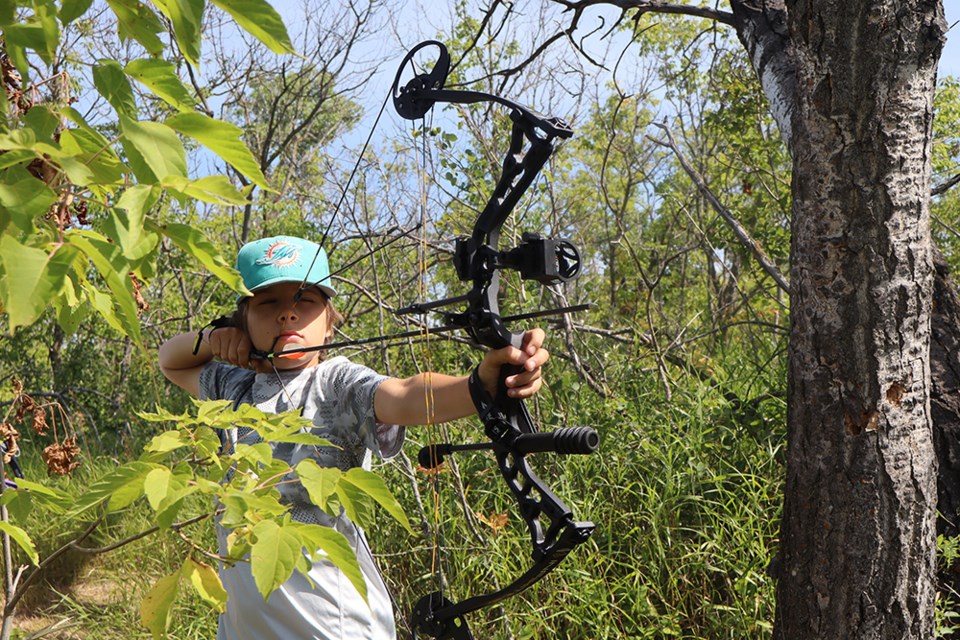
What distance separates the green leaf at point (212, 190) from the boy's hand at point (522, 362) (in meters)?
0.81

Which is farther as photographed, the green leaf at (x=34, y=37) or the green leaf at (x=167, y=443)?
the green leaf at (x=167, y=443)

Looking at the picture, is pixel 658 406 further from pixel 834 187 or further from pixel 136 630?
pixel 136 630

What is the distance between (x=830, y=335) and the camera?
2.48 metres

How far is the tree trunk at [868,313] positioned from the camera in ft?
7.97

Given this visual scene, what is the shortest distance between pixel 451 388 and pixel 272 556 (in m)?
0.77

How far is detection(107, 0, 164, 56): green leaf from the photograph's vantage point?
39.7 inches

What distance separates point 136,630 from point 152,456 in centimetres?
308

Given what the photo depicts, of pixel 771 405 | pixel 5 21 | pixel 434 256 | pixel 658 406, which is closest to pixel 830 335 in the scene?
pixel 771 405

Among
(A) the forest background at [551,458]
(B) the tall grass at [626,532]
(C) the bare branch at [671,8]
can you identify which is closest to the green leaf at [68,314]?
(A) the forest background at [551,458]

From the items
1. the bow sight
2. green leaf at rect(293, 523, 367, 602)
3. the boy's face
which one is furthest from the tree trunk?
green leaf at rect(293, 523, 367, 602)

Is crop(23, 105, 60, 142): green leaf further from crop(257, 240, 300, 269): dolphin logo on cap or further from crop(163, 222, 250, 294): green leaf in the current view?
crop(257, 240, 300, 269): dolphin logo on cap

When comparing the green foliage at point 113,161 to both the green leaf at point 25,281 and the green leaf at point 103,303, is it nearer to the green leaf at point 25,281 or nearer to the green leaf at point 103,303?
the green leaf at point 25,281

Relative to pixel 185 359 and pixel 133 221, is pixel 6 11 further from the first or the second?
pixel 185 359

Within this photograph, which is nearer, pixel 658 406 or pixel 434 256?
pixel 658 406
